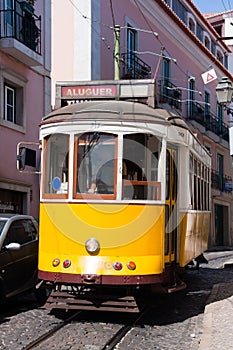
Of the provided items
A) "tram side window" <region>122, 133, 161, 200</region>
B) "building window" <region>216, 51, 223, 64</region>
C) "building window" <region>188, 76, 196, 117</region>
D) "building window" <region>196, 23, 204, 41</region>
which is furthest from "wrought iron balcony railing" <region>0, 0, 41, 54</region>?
"building window" <region>216, 51, 223, 64</region>

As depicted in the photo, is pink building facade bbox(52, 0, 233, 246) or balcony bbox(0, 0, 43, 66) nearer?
balcony bbox(0, 0, 43, 66)

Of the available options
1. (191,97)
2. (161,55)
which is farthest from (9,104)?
(191,97)

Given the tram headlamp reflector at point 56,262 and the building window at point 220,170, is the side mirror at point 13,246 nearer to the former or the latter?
the tram headlamp reflector at point 56,262

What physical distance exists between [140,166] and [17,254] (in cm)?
270

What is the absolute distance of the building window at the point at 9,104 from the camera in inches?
673

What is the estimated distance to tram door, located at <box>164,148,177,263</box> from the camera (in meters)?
8.72

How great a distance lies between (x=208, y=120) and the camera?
3422 centimetres

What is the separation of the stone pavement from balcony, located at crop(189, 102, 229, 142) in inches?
832

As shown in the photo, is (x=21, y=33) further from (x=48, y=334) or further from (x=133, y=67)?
(x=48, y=334)

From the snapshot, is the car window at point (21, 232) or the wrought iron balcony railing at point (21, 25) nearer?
the car window at point (21, 232)

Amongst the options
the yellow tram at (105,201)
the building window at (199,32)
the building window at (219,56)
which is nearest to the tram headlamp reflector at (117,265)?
the yellow tram at (105,201)

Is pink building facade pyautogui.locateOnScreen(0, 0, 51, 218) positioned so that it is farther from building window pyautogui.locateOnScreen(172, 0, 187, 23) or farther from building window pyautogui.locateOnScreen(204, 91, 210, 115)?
building window pyautogui.locateOnScreen(204, 91, 210, 115)

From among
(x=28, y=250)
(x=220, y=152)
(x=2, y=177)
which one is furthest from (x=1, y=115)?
(x=220, y=152)

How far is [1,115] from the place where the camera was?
16.3 meters
